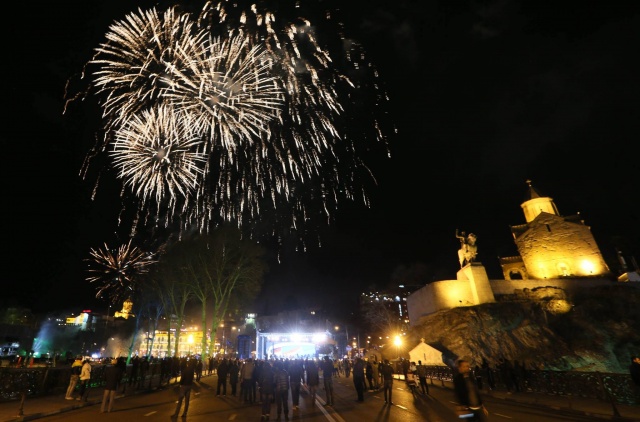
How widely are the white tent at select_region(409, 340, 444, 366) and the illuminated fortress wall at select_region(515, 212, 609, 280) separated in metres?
25.4

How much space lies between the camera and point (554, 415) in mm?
10578

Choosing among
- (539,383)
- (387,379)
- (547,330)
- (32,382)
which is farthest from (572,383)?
(547,330)

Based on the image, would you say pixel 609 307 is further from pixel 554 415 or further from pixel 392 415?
pixel 392 415

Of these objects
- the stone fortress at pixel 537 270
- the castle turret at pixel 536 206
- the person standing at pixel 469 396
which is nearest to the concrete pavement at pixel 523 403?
the person standing at pixel 469 396

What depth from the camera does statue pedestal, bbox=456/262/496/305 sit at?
42184mm

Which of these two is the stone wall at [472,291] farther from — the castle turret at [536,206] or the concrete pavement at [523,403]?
the concrete pavement at [523,403]

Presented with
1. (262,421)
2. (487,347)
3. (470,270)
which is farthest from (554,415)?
(470,270)

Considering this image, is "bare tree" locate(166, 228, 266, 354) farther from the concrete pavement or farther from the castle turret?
the castle turret

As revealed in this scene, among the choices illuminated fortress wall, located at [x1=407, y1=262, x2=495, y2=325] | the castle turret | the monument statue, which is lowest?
illuminated fortress wall, located at [x1=407, y1=262, x2=495, y2=325]

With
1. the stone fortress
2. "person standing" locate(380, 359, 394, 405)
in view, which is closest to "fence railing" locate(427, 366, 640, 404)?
"person standing" locate(380, 359, 394, 405)

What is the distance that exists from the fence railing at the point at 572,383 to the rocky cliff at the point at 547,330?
13452 mm

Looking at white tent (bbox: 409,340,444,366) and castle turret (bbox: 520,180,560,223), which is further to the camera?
castle turret (bbox: 520,180,560,223)

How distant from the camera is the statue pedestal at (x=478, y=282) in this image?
4218 centimetres

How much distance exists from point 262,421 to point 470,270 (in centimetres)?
4121
